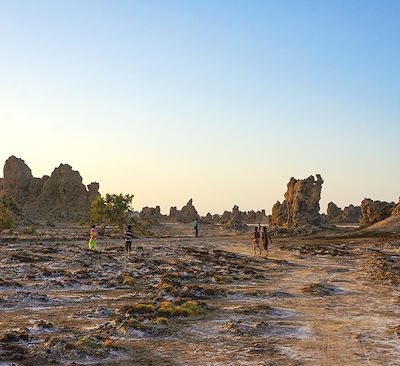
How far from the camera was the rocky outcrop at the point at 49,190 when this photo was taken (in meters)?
96.4

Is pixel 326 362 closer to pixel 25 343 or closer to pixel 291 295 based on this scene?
pixel 25 343

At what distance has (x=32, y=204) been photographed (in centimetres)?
9750

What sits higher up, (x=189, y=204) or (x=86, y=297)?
(x=189, y=204)

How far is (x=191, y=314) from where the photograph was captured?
16578mm

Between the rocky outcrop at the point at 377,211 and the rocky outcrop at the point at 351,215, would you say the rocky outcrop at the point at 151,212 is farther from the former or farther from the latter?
the rocky outcrop at the point at 377,211

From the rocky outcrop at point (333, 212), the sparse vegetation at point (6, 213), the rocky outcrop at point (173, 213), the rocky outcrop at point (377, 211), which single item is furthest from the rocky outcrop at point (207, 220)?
the sparse vegetation at point (6, 213)

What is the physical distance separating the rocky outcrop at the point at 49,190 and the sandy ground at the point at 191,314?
219ft

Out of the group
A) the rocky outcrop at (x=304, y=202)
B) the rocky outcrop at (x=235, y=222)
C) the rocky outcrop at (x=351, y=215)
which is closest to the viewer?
the rocky outcrop at (x=304, y=202)

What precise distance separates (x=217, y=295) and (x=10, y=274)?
37.2ft

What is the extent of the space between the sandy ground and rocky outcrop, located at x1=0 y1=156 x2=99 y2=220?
66.6 meters

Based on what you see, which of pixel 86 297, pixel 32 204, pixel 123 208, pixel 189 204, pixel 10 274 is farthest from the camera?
pixel 189 204

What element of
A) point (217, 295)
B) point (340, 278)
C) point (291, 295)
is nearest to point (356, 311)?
Answer: point (291, 295)

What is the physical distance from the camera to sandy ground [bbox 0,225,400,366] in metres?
11.8

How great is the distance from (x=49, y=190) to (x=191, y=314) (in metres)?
87.6
